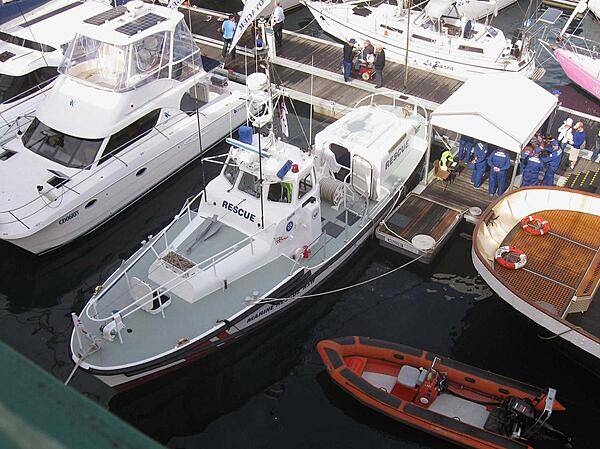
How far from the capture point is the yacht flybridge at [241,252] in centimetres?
1087

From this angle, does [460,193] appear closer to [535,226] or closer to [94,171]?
[535,226]

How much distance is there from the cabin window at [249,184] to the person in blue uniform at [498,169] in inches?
223

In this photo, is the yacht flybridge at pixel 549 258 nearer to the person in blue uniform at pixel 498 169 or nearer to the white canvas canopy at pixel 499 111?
the person in blue uniform at pixel 498 169

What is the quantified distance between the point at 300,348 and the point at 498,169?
20.5 feet

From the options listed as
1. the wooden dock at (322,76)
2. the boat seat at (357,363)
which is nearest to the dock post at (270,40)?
the wooden dock at (322,76)

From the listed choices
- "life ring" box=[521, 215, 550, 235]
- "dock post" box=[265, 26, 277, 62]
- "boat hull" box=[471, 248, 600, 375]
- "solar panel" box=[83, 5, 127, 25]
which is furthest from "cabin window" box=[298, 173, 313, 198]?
"dock post" box=[265, 26, 277, 62]

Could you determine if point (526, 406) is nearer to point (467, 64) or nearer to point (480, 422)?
point (480, 422)

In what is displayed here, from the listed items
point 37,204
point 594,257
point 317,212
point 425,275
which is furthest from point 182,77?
point 594,257

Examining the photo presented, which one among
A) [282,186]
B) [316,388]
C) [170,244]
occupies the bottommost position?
[316,388]

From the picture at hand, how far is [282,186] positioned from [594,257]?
635cm

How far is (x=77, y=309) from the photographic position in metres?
13.2

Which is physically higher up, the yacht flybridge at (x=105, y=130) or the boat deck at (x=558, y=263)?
the yacht flybridge at (x=105, y=130)

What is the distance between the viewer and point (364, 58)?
1916cm

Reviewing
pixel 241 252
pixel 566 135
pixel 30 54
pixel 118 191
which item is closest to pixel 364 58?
pixel 566 135
